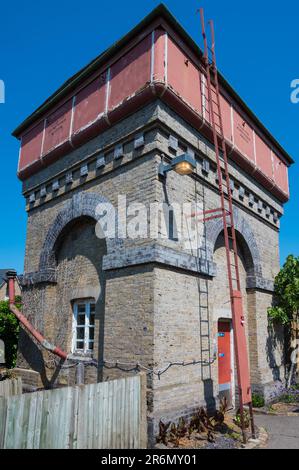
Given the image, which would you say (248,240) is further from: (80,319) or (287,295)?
(80,319)

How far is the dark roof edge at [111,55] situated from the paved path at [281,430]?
960cm

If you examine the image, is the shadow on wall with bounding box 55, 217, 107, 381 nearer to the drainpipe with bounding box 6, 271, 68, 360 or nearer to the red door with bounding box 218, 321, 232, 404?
the drainpipe with bounding box 6, 271, 68, 360

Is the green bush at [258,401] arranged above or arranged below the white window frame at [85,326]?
below

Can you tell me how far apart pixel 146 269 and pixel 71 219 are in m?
3.78

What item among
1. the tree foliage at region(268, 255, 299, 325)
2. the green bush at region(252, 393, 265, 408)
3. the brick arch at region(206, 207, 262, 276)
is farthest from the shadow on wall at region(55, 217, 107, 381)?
the tree foliage at region(268, 255, 299, 325)

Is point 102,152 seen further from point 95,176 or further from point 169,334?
point 169,334

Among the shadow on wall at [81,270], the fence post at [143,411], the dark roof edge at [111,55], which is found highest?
the dark roof edge at [111,55]

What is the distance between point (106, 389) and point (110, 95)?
7.48 meters

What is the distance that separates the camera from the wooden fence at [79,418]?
16.7 feet

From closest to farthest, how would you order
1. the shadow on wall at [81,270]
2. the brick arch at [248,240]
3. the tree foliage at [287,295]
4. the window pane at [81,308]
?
the shadow on wall at [81,270], the window pane at [81,308], the brick arch at [248,240], the tree foliage at [287,295]

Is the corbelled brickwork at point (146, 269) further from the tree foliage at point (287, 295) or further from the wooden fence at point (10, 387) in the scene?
the wooden fence at point (10, 387)

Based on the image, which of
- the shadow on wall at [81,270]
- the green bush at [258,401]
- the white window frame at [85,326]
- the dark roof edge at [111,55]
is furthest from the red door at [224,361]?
the dark roof edge at [111,55]

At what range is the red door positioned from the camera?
10086 millimetres

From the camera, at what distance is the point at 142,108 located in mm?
9055
